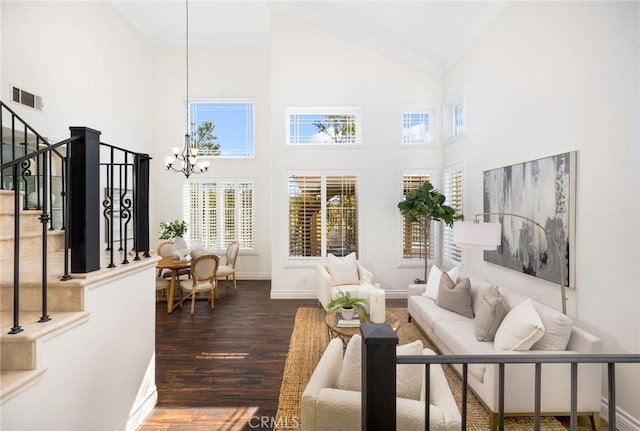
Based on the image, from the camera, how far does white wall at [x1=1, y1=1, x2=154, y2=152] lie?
→ 13.2ft

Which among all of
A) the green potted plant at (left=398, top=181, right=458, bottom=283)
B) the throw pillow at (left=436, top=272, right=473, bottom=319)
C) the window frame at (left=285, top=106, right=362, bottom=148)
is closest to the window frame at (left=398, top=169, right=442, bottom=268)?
the green potted plant at (left=398, top=181, right=458, bottom=283)

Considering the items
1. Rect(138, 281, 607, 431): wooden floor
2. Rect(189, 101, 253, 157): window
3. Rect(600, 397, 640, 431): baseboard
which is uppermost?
Rect(189, 101, 253, 157): window

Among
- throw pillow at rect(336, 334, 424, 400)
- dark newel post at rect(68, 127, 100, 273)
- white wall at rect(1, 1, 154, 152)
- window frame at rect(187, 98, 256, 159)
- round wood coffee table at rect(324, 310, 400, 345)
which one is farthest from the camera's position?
window frame at rect(187, 98, 256, 159)

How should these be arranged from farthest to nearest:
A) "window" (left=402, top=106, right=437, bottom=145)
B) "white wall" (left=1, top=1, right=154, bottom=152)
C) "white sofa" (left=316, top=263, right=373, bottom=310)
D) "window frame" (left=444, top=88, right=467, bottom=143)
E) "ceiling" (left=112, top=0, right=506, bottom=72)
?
"window" (left=402, top=106, right=437, bottom=145), "window frame" (left=444, top=88, right=467, bottom=143), "white sofa" (left=316, top=263, right=373, bottom=310), "ceiling" (left=112, top=0, right=506, bottom=72), "white wall" (left=1, top=1, right=154, bottom=152)

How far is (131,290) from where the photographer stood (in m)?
2.20

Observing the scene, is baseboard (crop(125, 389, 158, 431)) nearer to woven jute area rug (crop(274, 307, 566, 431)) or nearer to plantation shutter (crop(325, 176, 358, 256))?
woven jute area rug (crop(274, 307, 566, 431))

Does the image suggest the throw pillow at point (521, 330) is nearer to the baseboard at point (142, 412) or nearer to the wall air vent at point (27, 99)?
the baseboard at point (142, 412)

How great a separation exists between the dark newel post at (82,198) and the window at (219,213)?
5.17 metres

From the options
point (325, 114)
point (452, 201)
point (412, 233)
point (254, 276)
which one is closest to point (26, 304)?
point (325, 114)

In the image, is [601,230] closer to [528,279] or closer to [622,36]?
[528,279]

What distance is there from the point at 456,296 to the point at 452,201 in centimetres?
227

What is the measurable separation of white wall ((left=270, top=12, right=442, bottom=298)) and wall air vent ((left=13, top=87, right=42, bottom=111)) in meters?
3.39

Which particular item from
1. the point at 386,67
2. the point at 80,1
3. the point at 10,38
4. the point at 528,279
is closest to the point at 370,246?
the point at 528,279

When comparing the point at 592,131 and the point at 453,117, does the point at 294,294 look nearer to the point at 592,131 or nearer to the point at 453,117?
the point at 453,117
